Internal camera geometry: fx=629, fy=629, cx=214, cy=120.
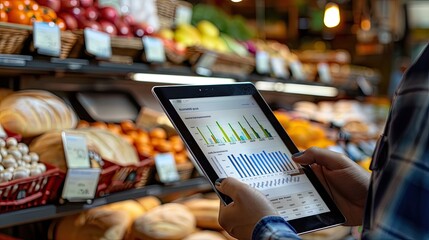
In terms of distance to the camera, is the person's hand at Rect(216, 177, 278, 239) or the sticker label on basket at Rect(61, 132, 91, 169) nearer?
the person's hand at Rect(216, 177, 278, 239)

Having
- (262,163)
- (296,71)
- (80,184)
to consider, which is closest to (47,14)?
(80,184)

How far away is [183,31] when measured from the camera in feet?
9.75

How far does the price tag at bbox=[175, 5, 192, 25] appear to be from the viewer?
10.1 feet

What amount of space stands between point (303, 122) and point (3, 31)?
2175mm

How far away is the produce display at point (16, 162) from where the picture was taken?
1.63 m

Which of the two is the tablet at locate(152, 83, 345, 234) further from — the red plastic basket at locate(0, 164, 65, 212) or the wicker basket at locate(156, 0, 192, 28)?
the wicker basket at locate(156, 0, 192, 28)

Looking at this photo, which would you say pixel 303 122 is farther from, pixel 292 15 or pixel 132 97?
pixel 292 15

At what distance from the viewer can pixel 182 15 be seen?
3135 mm

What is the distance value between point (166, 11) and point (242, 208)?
6.68 feet

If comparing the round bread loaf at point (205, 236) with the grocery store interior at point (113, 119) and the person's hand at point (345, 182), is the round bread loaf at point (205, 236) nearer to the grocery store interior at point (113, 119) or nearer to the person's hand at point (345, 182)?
Result: the grocery store interior at point (113, 119)

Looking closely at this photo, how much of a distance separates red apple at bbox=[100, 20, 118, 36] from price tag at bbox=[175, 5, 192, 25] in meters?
0.82

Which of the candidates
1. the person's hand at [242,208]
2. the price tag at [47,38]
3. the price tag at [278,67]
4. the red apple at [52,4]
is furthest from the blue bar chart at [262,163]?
the price tag at [278,67]

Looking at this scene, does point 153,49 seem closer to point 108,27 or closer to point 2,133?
point 108,27

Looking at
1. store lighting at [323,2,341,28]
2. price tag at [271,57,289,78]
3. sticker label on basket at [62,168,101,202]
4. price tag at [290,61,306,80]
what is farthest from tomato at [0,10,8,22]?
store lighting at [323,2,341,28]
